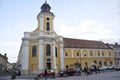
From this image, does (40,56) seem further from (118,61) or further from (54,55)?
(118,61)

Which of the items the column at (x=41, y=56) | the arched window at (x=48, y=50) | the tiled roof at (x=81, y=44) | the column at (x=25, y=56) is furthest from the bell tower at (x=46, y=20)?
the tiled roof at (x=81, y=44)

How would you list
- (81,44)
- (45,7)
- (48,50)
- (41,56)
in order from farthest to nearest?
(81,44) → (45,7) → (48,50) → (41,56)

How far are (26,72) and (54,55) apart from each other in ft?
28.4

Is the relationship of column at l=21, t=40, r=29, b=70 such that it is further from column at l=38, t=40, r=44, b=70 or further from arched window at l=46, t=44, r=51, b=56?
arched window at l=46, t=44, r=51, b=56

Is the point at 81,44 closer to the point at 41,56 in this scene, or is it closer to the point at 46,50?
the point at 46,50

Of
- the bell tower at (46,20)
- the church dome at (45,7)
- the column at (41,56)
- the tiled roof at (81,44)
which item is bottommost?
the column at (41,56)

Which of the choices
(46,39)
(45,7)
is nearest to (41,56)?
(46,39)

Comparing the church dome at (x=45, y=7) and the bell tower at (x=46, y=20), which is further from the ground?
the church dome at (x=45, y=7)

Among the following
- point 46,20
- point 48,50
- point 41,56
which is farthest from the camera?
point 46,20

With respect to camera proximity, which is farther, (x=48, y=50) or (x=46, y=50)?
(x=48, y=50)

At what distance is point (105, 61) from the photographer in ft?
193

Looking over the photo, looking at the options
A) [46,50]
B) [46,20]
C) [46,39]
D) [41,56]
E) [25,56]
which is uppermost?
[46,20]

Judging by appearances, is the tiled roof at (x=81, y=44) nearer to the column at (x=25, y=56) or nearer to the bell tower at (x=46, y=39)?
the bell tower at (x=46, y=39)

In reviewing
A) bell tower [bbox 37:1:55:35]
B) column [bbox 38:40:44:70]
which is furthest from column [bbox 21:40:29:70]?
bell tower [bbox 37:1:55:35]
